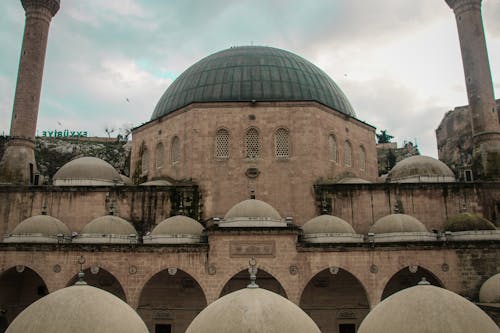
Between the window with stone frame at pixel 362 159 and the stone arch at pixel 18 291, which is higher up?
the window with stone frame at pixel 362 159

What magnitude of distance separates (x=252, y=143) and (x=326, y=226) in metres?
5.57

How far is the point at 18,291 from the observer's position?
703 inches

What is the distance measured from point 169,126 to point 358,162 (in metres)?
9.13

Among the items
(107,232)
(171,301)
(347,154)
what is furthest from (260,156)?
(107,232)

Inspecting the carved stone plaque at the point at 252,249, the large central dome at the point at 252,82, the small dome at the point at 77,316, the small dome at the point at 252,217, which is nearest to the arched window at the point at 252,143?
the large central dome at the point at 252,82

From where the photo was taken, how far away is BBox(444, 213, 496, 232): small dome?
1620cm

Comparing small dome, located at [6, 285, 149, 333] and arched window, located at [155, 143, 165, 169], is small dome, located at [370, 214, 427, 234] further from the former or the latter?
small dome, located at [6, 285, 149, 333]

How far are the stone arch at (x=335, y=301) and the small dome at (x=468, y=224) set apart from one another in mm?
4021

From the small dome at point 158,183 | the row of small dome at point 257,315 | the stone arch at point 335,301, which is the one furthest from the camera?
the small dome at point 158,183

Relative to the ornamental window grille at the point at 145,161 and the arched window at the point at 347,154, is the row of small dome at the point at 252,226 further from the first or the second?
the ornamental window grille at the point at 145,161

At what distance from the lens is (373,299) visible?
14953 millimetres

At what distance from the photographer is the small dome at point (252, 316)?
19.1ft

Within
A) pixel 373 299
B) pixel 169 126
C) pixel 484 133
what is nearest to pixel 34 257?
pixel 169 126

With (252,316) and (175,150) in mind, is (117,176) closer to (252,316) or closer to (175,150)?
(175,150)
